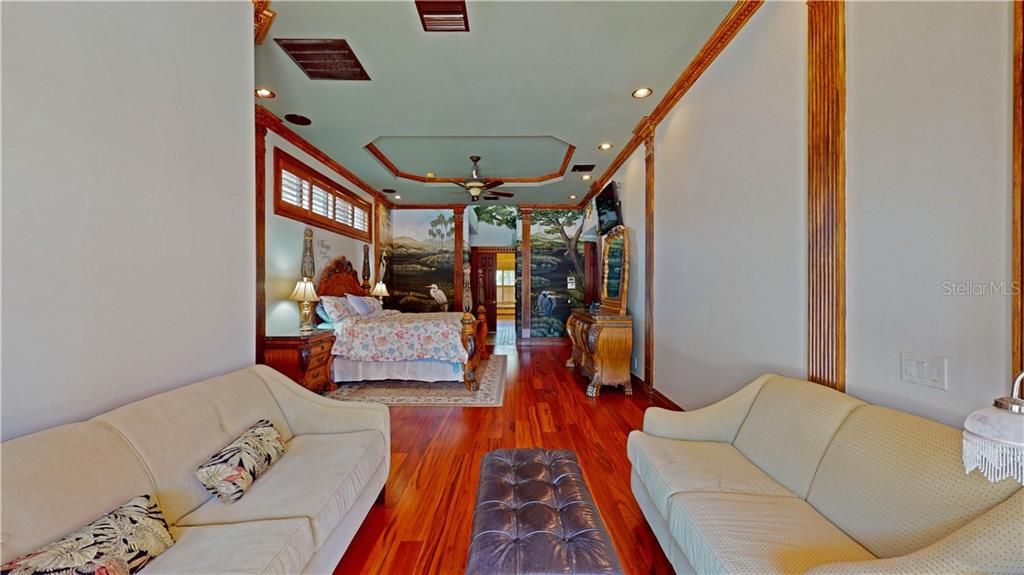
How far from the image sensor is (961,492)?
1.08 metres

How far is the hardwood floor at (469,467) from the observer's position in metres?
1.85

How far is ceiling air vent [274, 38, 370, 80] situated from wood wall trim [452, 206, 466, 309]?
4.93 m

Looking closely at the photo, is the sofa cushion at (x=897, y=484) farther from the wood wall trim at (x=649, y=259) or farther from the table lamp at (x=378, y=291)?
the table lamp at (x=378, y=291)

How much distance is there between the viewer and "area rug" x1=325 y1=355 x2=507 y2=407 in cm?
419

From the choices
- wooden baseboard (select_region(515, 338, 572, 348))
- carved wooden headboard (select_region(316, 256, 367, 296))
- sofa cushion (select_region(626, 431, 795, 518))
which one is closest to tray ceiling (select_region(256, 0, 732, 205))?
carved wooden headboard (select_region(316, 256, 367, 296))

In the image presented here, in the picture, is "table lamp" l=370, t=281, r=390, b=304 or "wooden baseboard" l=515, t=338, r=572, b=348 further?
"wooden baseboard" l=515, t=338, r=572, b=348

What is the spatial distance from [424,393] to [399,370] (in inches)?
23.3

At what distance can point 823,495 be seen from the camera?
4.76ft

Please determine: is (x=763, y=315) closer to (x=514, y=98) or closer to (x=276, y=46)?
(x=514, y=98)

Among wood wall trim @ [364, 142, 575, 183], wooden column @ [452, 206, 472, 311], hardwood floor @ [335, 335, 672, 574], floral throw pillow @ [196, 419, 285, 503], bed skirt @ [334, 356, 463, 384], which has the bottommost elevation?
hardwood floor @ [335, 335, 672, 574]

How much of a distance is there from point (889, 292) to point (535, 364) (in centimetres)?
483

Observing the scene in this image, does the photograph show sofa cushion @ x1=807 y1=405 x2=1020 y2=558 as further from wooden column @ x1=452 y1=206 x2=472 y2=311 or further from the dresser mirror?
wooden column @ x1=452 y1=206 x2=472 y2=311

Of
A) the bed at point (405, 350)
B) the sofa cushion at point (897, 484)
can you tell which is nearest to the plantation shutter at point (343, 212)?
the bed at point (405, 350)

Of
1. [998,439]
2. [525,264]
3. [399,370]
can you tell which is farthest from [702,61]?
[525,264]
